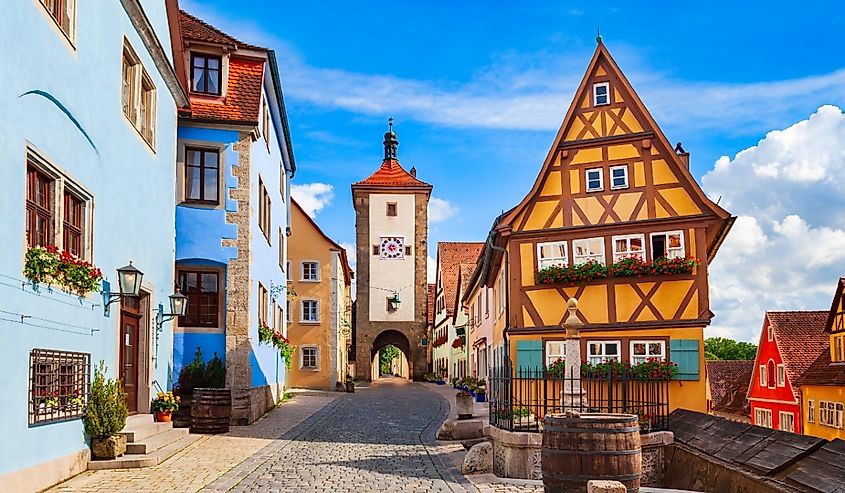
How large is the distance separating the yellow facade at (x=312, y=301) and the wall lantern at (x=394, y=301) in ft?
49.9

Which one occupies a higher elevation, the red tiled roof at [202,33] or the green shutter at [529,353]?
the red tiled roof at [202,33]

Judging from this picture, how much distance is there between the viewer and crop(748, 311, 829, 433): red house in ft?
135

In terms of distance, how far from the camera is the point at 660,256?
22125 mm

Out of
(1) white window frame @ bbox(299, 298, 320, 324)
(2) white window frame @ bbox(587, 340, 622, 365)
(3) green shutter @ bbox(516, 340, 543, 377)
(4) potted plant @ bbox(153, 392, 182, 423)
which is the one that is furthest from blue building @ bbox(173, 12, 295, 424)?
(1) white window frame @ bbox(299, 298, 320, 324)

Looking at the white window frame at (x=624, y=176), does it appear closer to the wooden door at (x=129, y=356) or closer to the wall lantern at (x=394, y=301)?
the wooden door at (x=129, y=356)

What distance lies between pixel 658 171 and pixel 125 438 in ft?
47.0

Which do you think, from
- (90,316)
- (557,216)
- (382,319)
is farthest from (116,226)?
(382,319)

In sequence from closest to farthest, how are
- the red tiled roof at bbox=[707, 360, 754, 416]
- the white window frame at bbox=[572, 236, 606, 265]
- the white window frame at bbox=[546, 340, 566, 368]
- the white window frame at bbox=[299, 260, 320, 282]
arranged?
the white window frame at bbox=[546, 340, 566, 368], the white window frame at bbox=[572, 236, 606, 265], the white window frame at bbox=[299, 260, 320, 282], the red tiled roof at bbox=[707, 360, 754, 416]

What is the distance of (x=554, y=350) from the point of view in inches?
887

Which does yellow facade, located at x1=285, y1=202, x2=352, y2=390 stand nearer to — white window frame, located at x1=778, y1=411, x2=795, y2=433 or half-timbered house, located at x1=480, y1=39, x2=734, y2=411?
half-timbered house, located at x1=480, y1=39, x2=734, y2=411

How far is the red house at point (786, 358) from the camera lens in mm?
41125

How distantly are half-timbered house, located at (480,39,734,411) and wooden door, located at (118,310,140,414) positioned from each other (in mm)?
9888

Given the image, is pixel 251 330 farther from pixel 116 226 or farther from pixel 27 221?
Answer: pixel 27 221

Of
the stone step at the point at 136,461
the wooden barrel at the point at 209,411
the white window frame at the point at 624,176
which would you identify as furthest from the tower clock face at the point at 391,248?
the stone step at the point at 136,461
